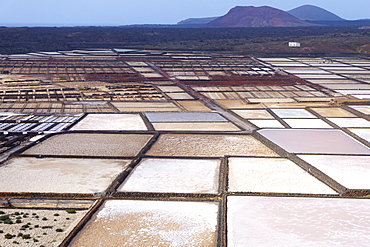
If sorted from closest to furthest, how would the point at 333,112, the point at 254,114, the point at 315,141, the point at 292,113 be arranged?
1. the point at 315,141
2. the point at 254,114
3. the point at 292,113
4. the point at 333,112

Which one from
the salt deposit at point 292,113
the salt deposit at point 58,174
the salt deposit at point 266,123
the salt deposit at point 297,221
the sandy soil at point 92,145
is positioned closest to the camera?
the salt deposit at point 297,221

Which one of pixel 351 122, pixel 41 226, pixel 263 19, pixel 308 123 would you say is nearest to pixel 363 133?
pixel 351 122

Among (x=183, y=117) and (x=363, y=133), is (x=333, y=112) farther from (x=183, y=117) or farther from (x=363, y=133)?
(x=183, y=117)

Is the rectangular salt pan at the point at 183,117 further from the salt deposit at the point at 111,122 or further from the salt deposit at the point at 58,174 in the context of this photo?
the salt deposit at the point at 58,174

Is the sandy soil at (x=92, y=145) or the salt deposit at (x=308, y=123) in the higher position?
the sandy soil at (x=92, y=145)

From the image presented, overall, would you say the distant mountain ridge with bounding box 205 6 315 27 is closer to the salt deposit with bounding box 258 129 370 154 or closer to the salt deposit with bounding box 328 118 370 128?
the salt deposit with bounding box 328 118 370 128

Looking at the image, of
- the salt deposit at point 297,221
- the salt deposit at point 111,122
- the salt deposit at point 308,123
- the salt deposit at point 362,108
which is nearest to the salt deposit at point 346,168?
the salt deposit at point 297,221
